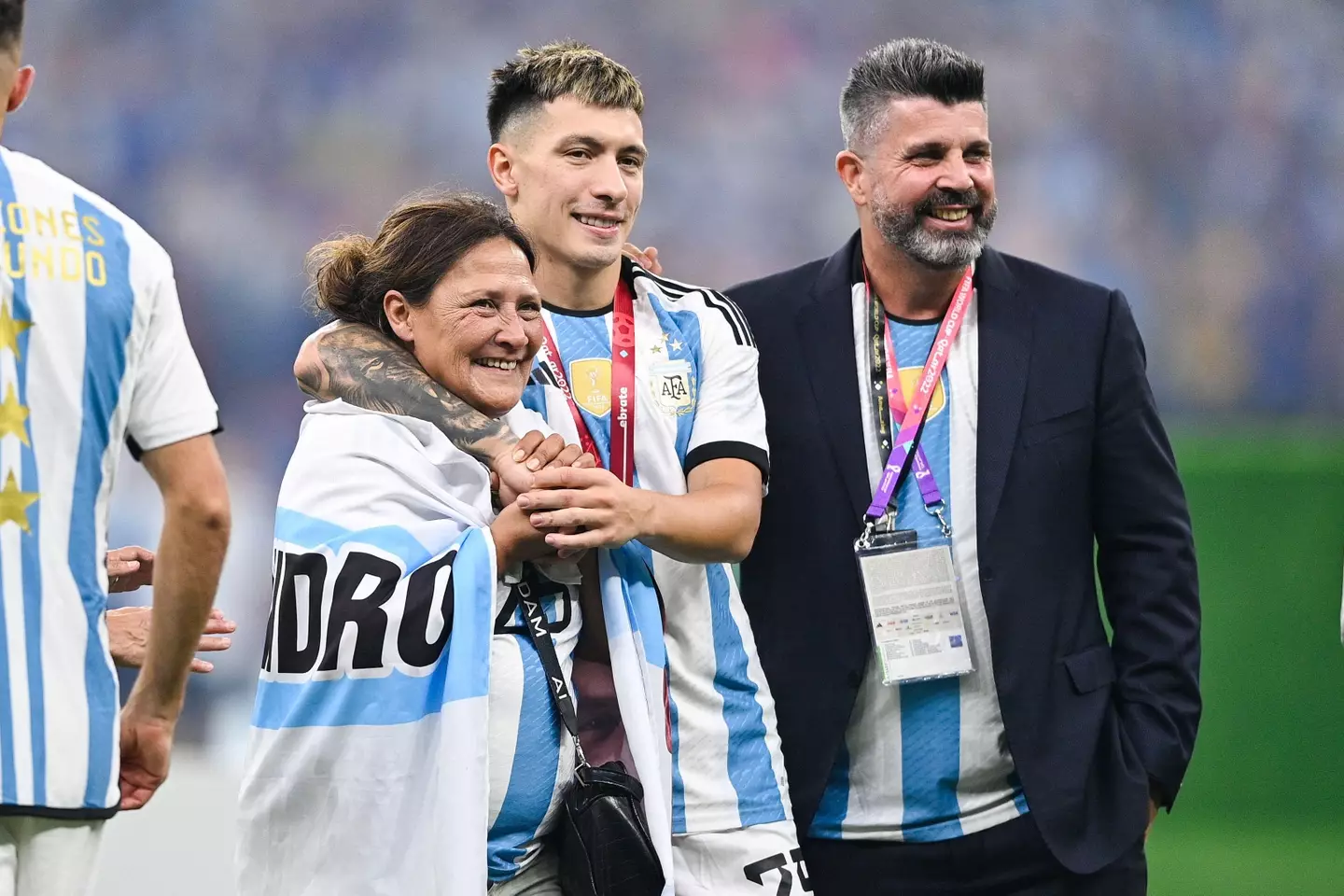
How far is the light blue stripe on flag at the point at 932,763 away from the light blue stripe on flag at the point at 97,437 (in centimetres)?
137

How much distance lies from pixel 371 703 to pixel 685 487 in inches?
23.9

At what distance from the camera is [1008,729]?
250cm

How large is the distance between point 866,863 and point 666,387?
2.87ft

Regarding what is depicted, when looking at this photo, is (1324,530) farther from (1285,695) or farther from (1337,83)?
(1337,83)

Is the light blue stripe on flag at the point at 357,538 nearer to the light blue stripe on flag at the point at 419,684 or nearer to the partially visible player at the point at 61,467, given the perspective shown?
the light blue stripe on flag at the point at 419,684

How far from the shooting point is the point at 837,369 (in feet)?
8.77

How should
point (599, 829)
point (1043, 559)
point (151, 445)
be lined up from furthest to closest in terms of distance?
point (1043, 559), point (599, 829), point (151, 445)

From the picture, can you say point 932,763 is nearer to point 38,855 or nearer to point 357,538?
point 357,538

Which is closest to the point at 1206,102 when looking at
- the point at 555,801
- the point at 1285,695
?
the point at 1285,695

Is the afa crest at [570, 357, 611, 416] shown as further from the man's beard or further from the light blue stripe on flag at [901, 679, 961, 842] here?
the light blue stripe on flag at [901, 679, 961, 842]

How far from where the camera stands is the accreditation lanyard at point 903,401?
101 inches

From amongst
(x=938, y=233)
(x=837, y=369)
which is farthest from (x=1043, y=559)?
(x=938, y=233)

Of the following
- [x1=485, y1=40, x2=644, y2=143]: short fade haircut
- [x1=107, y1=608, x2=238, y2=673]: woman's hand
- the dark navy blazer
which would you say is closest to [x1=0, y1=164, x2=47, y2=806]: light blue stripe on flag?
[x1=107, y1=608, x2=238, y2=673]: woman's hand

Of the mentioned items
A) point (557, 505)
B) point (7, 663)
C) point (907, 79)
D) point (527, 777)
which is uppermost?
point (907, 79)
